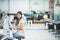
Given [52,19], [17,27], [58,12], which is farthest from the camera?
[58,12]

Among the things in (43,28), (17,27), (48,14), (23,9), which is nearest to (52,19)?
(48,14)

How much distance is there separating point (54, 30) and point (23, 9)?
2215mm

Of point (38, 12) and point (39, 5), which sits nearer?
point (38, 12)

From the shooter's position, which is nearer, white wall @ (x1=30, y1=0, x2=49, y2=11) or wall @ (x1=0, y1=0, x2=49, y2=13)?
wall @ (x1=0, y1=0, x2=49, y2=13)

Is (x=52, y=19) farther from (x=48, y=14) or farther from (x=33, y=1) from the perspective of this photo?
(x=33, y=1)

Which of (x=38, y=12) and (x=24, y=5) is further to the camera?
(x=24, y=5)

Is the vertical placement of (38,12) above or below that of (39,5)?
below

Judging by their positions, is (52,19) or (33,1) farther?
(33,1)

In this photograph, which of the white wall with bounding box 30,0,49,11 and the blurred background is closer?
the blurred background

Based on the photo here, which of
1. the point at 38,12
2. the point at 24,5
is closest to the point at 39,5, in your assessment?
the point at 38,12

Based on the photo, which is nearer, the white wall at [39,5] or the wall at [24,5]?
the wall at [24,5]

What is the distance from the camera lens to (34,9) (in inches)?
418

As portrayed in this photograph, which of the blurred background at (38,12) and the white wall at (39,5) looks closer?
the blurred background at (38,12)

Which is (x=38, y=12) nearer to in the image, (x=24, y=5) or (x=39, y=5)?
(x=39, y=5)
